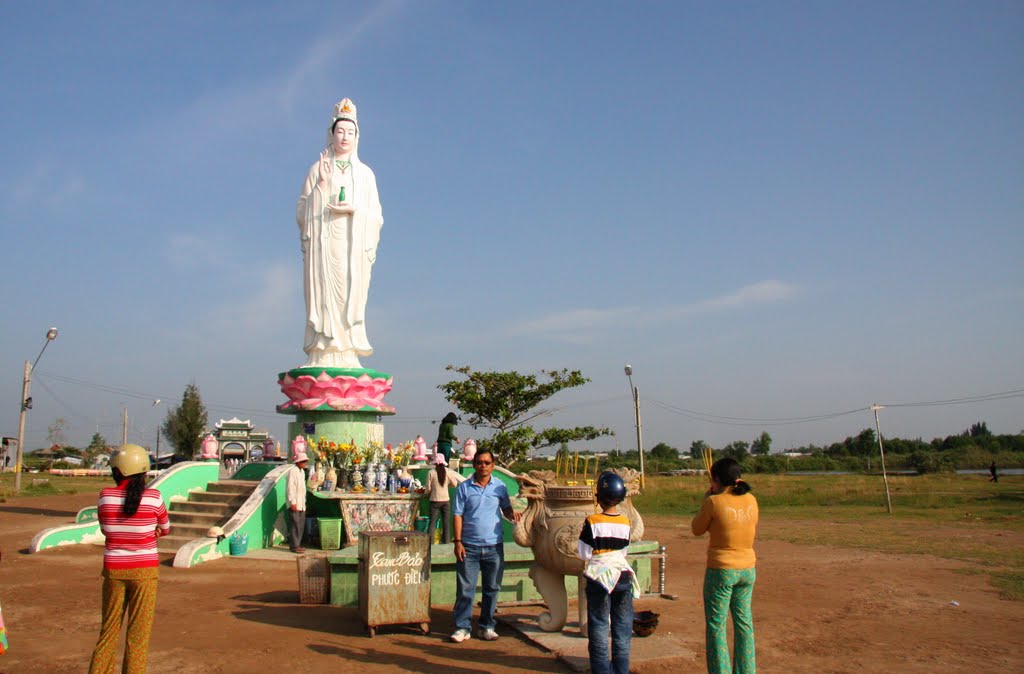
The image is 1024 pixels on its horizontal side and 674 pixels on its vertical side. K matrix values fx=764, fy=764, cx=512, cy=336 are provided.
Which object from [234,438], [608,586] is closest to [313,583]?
[608,586]

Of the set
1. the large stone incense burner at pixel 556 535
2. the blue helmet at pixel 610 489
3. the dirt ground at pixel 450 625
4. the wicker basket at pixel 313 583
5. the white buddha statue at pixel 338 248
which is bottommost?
the dirt ground at pixel 450 625

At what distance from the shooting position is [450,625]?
278 inches

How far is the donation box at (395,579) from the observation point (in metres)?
6.35

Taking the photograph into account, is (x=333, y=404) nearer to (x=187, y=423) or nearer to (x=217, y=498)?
(x=217, y=498)

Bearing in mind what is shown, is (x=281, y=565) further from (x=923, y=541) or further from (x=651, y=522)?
(x=923, y=541)

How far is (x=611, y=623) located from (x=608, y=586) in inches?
12.9

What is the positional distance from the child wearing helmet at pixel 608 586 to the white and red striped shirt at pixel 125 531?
2.66m

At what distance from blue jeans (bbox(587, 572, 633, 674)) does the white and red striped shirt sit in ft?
8.85

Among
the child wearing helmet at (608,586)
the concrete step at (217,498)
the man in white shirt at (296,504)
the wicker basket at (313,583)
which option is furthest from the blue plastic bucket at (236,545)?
the child wearing helmet at (608,586)

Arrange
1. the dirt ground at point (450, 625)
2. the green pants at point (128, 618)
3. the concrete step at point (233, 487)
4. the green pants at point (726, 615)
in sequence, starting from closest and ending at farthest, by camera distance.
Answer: the green pants at point (128, 618), the green pants at point (726, 615), the dirt ground at point (450, 625), the concrete step at point (233, 487)

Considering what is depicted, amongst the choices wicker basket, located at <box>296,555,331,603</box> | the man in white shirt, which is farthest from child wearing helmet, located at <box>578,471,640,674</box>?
the man in white shirt

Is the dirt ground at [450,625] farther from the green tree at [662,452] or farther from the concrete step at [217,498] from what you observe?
the green tree at [662,452]

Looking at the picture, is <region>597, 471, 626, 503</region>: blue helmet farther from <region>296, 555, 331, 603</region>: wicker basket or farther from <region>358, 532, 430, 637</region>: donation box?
<region>296, 555, 331, 603</region>: wicker basket

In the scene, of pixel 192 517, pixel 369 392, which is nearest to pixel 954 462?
pixel 369 392
